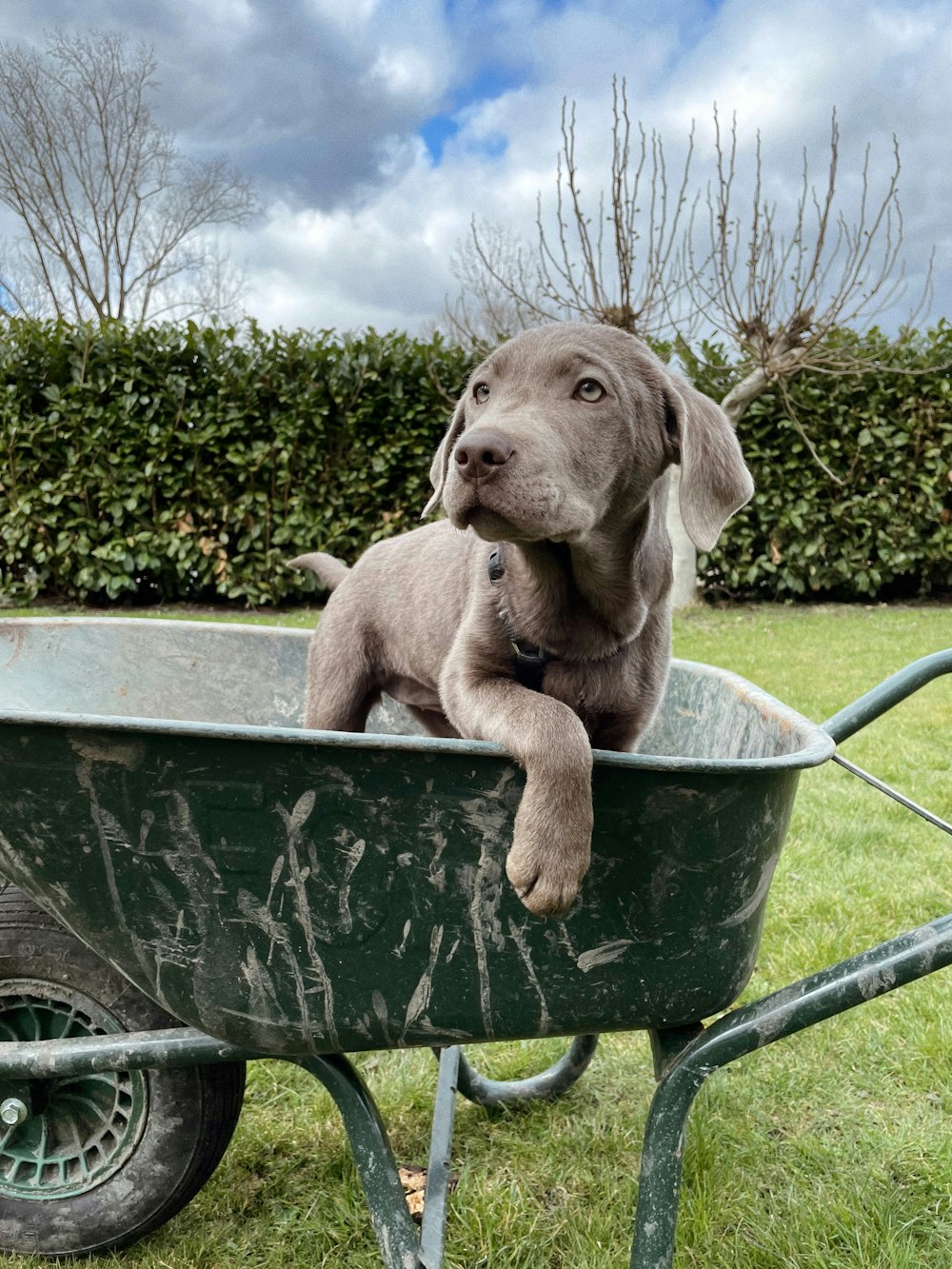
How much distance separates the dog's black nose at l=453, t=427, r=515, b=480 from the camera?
4.87ft

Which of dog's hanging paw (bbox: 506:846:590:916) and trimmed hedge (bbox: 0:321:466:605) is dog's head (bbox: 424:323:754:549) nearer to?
dog's hanging paw (bbox: 506:846:590:916)

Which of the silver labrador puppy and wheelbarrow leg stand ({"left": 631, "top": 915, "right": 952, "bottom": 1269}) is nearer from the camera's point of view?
wheelbarrow leg stand ({"left": 631, "top": 915, "right": 952, "bottom": 1269})

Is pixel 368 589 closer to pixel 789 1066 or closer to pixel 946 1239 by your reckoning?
pixel 789 1066

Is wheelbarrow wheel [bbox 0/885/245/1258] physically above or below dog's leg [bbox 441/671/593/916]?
below

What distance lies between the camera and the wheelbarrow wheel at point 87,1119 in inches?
68.8

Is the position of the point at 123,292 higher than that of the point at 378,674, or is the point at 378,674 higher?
the point at 123,292

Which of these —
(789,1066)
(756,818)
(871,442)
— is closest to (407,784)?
(756,818)

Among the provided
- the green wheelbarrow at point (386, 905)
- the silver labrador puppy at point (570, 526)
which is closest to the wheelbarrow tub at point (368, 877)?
the green wheelbarrow at point (386, 905)

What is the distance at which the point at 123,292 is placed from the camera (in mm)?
16984

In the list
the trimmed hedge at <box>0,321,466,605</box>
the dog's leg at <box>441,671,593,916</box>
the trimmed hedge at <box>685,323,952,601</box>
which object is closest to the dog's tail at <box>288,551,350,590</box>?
the dog's leg at <box>441,671,593,916</box>

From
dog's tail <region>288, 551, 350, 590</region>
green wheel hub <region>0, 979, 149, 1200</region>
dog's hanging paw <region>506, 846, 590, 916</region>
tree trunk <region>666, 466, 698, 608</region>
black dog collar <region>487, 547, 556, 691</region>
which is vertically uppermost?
black dog collar <region>487, 547, 556, 691</region>

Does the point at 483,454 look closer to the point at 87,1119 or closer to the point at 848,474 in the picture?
the point at 87,1119

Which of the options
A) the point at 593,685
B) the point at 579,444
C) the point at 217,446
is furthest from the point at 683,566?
the point at 579,444

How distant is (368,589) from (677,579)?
21.2 ft
